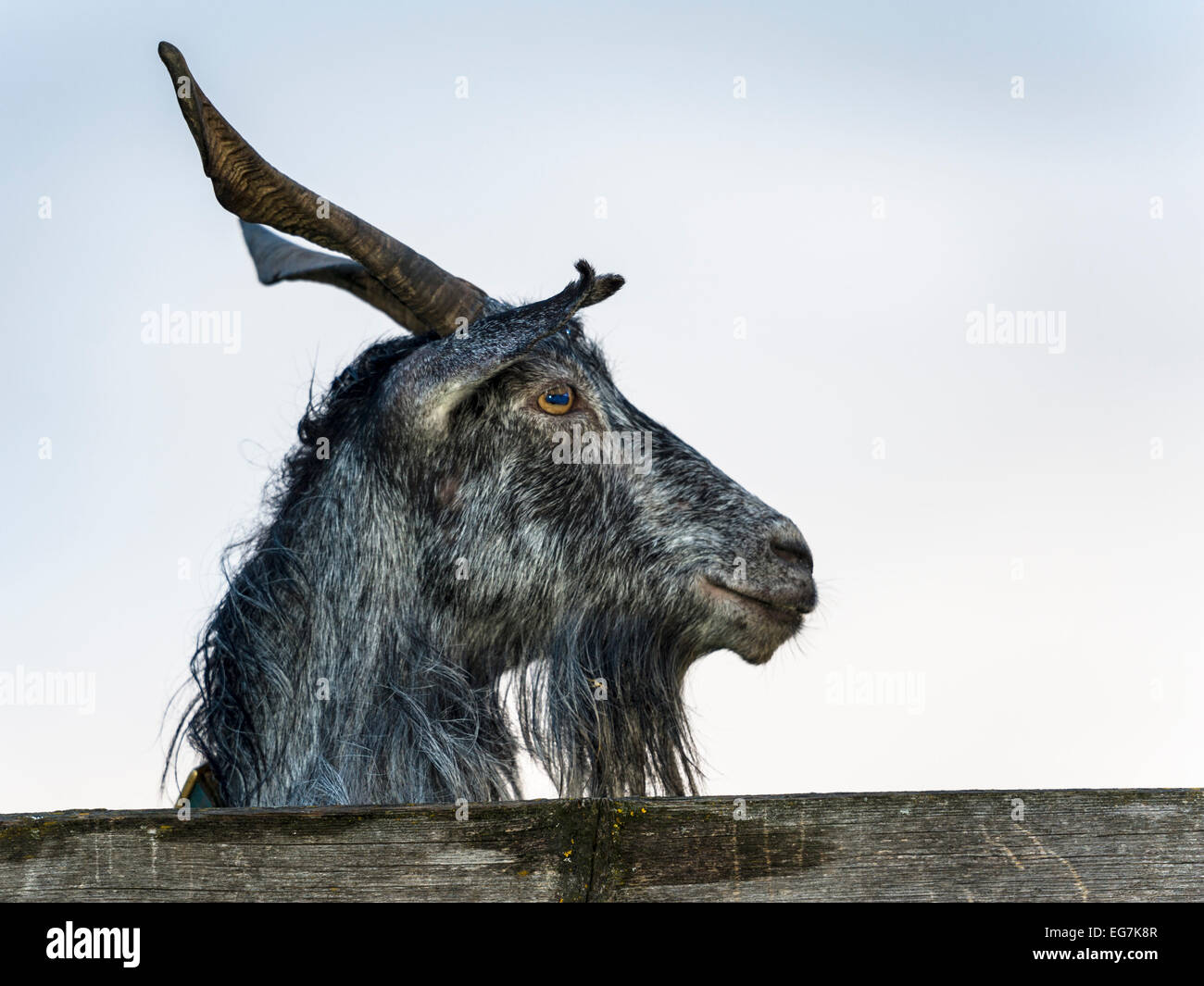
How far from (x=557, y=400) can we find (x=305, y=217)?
40.4 inches

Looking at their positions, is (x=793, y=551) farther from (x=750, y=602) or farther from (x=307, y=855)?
(x=307, y=855)

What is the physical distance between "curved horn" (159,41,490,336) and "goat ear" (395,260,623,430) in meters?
0.31

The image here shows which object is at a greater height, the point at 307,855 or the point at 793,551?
the point at 793,551

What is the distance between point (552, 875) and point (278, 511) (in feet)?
9.52

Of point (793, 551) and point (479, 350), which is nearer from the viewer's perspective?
point (479, 350)

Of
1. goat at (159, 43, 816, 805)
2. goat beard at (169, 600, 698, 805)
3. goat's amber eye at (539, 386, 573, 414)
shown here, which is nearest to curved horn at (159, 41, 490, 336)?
goat at (159, 43, 816, 805)


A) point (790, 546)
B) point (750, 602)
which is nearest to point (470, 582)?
point (750, 602)

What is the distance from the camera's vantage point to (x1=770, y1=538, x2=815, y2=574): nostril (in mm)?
4945

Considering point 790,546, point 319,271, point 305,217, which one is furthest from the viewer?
point 319,271

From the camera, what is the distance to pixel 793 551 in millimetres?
4973

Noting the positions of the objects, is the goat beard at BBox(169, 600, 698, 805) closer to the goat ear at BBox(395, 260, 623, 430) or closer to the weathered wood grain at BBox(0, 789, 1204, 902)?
the goat ear at BBox(395, 260, 623, 430)
